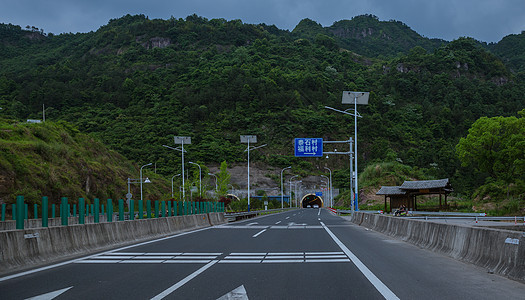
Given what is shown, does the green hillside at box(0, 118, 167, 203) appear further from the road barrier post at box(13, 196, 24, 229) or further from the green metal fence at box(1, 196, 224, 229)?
the road barrier post at box(13, 196, 24, 229)

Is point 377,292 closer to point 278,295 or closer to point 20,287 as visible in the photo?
point 278,295

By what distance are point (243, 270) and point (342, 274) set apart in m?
2.02

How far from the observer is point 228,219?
39781mm

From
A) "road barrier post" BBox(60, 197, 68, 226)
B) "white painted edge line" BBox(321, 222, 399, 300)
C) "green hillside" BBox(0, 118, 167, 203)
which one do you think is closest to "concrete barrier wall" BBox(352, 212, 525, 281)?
"white painted edge line" BBox(321, 222, 399, 300)

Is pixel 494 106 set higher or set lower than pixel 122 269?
higher

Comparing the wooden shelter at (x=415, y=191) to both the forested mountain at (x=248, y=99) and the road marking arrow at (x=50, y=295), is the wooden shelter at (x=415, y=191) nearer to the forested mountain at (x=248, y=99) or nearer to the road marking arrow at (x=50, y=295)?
the road marking arrow at (x=50, y=295)

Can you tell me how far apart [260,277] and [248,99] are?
158 metres

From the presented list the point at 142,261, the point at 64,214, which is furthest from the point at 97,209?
the point at 142,261

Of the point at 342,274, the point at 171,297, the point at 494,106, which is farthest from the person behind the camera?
the point at 494,106

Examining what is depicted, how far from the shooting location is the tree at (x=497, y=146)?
2825 inches

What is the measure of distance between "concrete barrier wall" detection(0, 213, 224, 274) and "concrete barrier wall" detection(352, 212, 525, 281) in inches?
375

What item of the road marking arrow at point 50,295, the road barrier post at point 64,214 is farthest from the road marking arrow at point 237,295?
the road barrier post at point 64,214

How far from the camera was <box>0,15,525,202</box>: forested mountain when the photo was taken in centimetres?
13625

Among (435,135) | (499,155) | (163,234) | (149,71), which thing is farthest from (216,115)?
(163,234)
